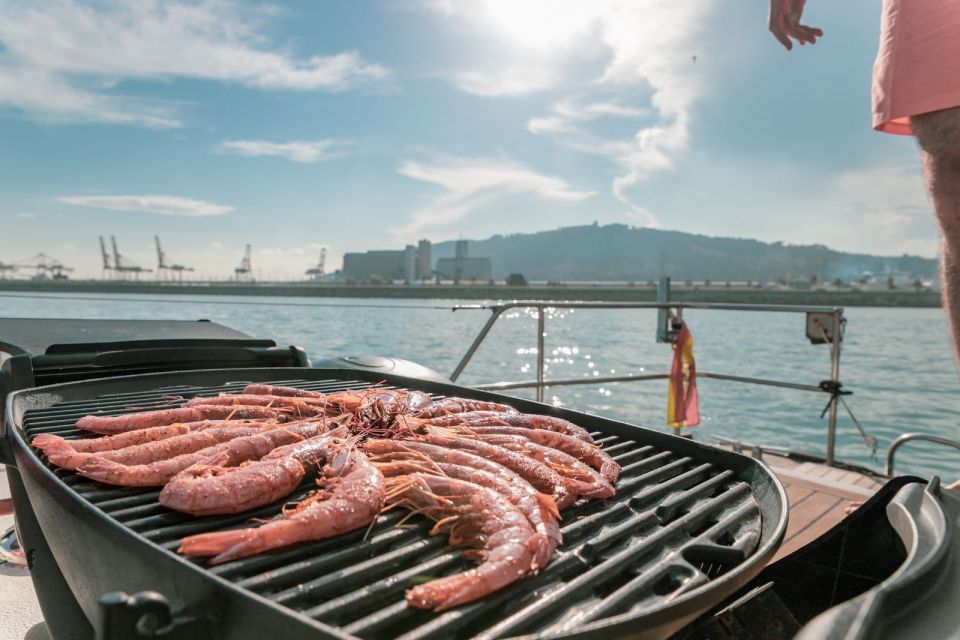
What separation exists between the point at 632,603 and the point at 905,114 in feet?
8.50

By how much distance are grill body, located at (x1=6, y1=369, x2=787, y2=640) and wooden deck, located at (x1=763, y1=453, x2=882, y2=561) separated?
69.4 inches

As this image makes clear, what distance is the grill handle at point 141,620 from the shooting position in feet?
3.48

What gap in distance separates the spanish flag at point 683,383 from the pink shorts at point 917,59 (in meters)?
4.22

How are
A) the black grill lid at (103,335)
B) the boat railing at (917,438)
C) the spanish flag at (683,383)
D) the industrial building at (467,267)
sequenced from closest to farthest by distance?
the black grill lid at (103,335) < the boat railing at (917,438) < the spanish flag at (683,383) < the industrial building at (467,267)

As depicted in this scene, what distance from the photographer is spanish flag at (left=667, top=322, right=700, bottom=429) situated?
684 cm

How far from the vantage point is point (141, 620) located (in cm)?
110

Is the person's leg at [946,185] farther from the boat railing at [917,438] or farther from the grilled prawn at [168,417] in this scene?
the grilled prawn at [168,417]

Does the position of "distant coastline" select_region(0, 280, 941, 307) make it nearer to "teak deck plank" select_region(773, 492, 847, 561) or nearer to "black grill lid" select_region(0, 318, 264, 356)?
"black grill lid" select_region(0, 318, 264, 356)

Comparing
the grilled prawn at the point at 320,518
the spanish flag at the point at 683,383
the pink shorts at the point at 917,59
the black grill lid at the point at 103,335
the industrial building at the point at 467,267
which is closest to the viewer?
the grilled prawn at the point at 320,518

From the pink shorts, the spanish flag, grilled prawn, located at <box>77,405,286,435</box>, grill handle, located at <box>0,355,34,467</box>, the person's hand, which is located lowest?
the spanish flag

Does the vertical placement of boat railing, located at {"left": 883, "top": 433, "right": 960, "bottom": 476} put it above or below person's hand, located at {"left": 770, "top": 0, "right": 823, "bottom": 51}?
below

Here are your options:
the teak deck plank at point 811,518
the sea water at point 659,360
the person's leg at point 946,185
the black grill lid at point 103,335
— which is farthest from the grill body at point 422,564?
the sea water at point 659,360

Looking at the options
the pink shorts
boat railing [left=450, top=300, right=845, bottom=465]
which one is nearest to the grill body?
the pink shorts

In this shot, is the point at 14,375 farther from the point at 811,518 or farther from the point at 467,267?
the point at 467,267
